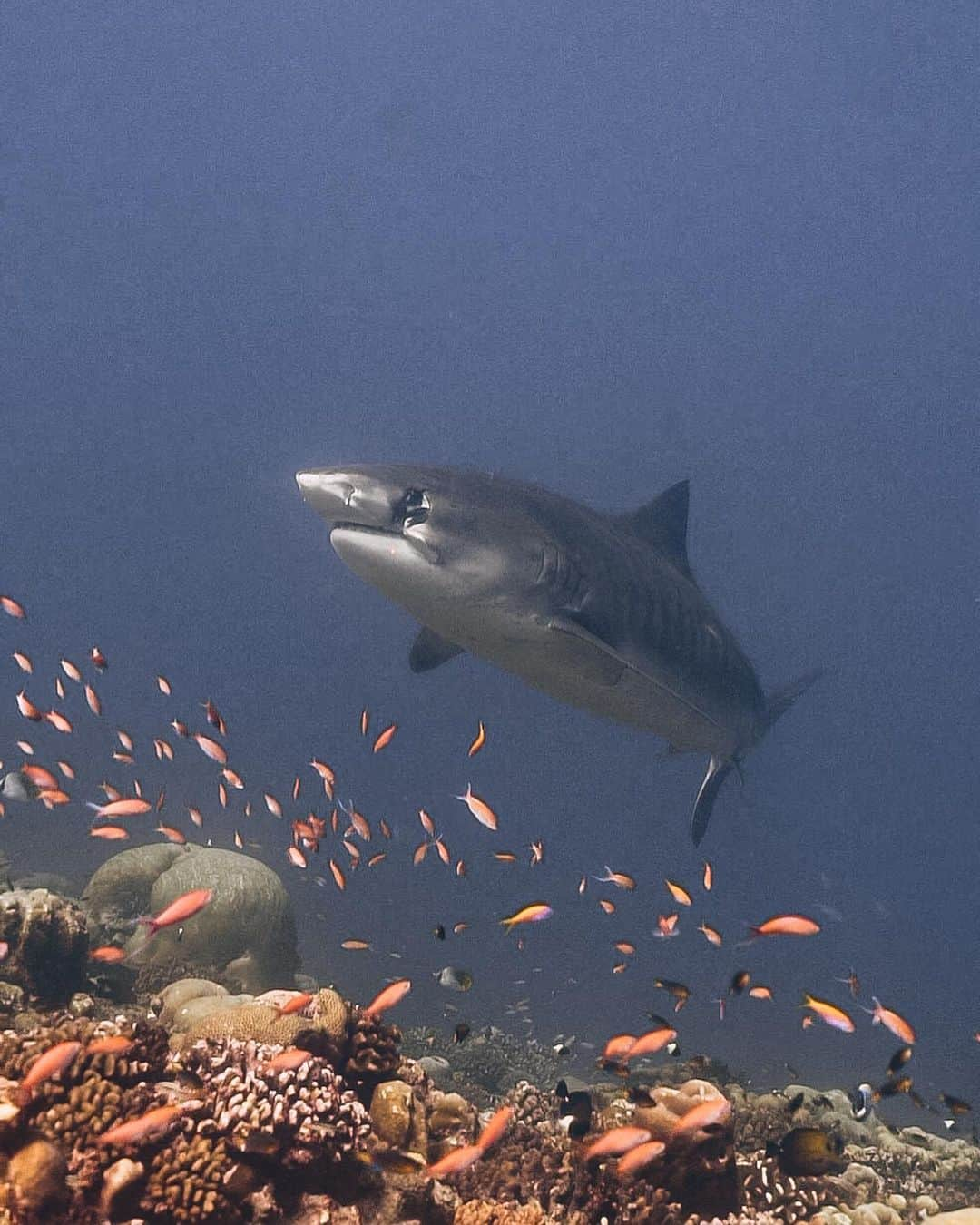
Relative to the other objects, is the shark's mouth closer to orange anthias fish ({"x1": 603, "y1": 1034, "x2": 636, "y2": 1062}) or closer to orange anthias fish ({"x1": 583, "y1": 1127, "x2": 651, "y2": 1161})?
orange anthias fish ({"x1": 603, "y1": 1034, "x2": 636, "y2": 1062})

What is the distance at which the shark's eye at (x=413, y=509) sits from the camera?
21.8 feet

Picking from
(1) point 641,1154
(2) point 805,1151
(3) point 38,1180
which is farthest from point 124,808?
(2) point 805,1151

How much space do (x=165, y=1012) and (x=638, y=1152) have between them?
4.57 metres

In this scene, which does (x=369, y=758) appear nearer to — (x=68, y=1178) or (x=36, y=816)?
(x=36, y=816)

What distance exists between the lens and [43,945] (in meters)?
6.97

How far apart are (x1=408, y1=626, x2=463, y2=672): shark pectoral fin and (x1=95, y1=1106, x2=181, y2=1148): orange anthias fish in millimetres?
5900

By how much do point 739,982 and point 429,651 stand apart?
4702mm

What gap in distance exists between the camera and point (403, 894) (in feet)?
205

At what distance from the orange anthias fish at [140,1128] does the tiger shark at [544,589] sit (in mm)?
4206

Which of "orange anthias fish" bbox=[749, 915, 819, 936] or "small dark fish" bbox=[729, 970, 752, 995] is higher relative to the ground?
"orange anthias fish" bbox=[749, 915, 819, 936]

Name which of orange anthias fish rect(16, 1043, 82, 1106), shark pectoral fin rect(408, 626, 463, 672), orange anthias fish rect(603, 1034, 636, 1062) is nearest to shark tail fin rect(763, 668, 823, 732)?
shark pectoral fin rect(408, 626, 463, 672)

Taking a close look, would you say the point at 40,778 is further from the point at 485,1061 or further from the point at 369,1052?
the point at 485,1061

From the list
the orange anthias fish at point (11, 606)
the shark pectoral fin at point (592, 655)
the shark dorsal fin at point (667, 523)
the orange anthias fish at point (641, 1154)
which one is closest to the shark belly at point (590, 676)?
the shark pectoral fin at point (592, 655)

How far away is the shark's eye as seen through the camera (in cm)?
665
